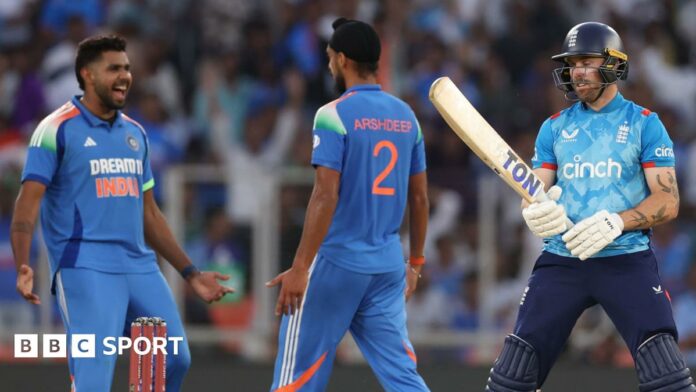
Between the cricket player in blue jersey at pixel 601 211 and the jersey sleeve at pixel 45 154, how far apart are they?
2174 mm

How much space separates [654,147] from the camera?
584 centimetres

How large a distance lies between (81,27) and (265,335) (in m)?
3.35

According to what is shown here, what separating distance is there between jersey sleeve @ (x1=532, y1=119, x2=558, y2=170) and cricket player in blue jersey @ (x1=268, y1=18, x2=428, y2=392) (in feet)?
2.18

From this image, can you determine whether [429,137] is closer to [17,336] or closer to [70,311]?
[17,336]

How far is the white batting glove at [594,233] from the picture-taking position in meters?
5.62

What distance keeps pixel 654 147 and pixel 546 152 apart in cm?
49

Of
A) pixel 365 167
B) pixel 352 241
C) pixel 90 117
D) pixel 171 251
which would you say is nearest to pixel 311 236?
pixel 352 241

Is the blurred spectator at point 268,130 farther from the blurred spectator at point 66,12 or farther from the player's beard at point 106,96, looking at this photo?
the player's beard at point 106,96

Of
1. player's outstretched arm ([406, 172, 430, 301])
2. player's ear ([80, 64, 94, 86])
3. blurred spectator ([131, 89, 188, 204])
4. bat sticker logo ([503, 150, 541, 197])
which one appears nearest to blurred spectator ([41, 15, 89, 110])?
blurred spectator ([131, 89, 188, 204])

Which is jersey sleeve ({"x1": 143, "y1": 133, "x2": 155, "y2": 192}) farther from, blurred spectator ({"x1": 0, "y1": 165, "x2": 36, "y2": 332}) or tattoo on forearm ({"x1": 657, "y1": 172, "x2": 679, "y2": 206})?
blurred spectator ({"x1": 0, "y1": 165, "x2": 36, "y2": 332})

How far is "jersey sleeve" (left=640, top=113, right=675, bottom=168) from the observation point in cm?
583

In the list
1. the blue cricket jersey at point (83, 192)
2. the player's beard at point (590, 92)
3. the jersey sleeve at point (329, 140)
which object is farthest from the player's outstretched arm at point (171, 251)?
the player's beard at point (590, 92)

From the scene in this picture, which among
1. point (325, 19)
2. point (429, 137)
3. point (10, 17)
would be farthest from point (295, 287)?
point (10, 17)

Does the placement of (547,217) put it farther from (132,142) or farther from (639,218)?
(132,142)
